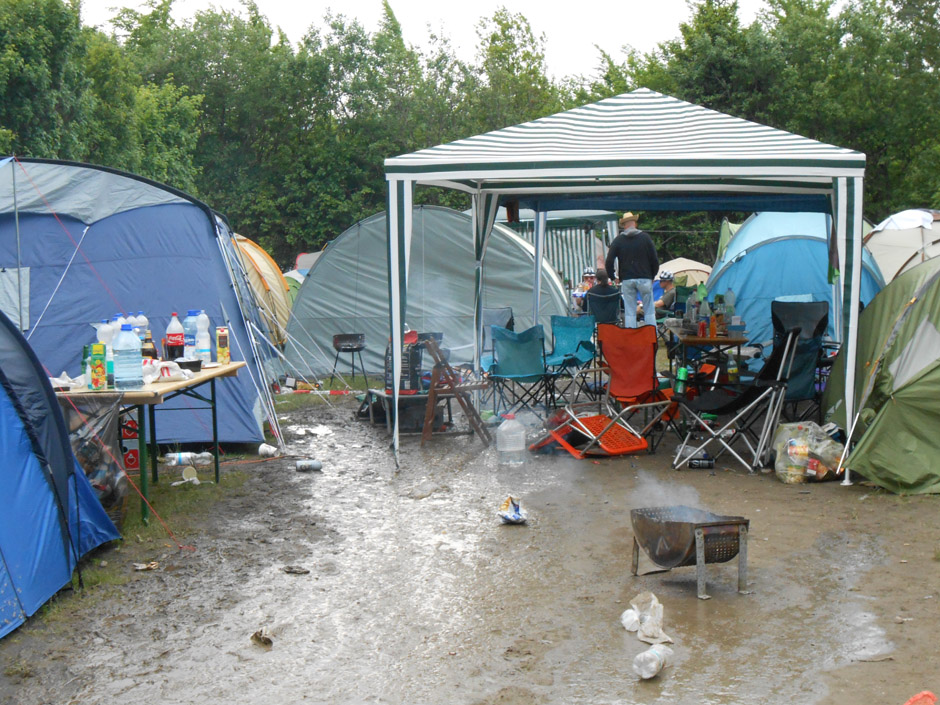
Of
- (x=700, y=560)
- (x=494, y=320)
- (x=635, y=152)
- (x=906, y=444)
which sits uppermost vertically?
(x=635, y=152)

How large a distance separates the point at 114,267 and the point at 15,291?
2.41ft

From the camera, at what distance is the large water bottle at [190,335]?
607cm

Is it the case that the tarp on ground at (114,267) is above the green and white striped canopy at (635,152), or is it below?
below

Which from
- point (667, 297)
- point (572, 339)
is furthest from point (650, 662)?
point (667, 297)

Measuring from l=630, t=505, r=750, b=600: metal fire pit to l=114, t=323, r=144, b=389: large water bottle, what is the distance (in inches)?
110

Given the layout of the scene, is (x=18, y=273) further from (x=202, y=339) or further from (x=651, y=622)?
(x=651, y=622)

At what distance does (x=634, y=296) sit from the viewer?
366 inches

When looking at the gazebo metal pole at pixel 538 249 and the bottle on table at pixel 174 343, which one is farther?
the gazebo metal pole at pixel 538 249

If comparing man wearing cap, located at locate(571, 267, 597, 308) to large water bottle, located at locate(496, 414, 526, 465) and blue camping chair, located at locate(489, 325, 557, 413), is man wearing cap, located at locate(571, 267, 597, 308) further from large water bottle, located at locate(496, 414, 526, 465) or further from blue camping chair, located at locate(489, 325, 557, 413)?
large water bottle, located at locate(496, 414, 526, 465)

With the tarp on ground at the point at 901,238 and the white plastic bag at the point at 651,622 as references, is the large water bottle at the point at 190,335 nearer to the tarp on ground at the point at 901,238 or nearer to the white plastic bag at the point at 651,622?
the white plastic bag at the point at 651,622

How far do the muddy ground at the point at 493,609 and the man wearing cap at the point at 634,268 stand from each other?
10.9 feet

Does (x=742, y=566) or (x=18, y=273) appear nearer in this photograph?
(x=742, y=566)

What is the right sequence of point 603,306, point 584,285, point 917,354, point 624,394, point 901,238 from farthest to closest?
point 584,285 → point 901,238 → point 603,306 → point 624,394 → point 917,354

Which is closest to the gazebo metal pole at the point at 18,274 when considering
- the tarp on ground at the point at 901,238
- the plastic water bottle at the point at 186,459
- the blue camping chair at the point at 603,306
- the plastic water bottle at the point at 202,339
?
the plastic water bottle at the point at 186,459
